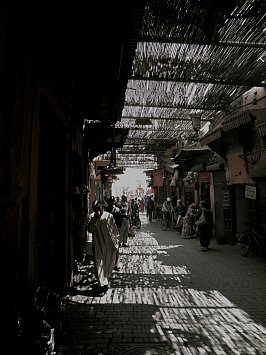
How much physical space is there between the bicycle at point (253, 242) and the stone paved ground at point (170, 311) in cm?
75

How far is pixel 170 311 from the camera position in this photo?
5387mm

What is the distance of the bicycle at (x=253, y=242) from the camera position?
995 centimetres

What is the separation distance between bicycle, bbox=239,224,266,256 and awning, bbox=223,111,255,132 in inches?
144

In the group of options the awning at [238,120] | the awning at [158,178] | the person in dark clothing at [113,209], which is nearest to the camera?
the awning at [238,120]

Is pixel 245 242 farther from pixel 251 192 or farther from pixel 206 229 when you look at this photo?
pixel 251 192

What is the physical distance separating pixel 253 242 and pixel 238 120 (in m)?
4.34

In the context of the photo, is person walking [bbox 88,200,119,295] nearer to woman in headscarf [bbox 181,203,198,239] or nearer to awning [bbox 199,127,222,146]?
awning [bbox 199,127,222,146]

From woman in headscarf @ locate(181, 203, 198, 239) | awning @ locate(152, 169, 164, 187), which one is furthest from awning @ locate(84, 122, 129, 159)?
awning @ locate(152, 169, 164, 187)

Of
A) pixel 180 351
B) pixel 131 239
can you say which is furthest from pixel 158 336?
pixel 131 239

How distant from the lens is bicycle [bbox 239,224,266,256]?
32.7 ft

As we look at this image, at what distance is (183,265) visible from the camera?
9125 millimetres

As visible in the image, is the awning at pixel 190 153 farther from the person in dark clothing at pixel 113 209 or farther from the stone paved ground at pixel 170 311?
the stone paved ground at pixel 170 311

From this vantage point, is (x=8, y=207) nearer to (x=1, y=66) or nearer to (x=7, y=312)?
(x=7, y=312)

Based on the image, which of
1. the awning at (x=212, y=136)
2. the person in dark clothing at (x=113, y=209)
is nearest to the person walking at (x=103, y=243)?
the person in dark clothing at (x=113, y=209)
